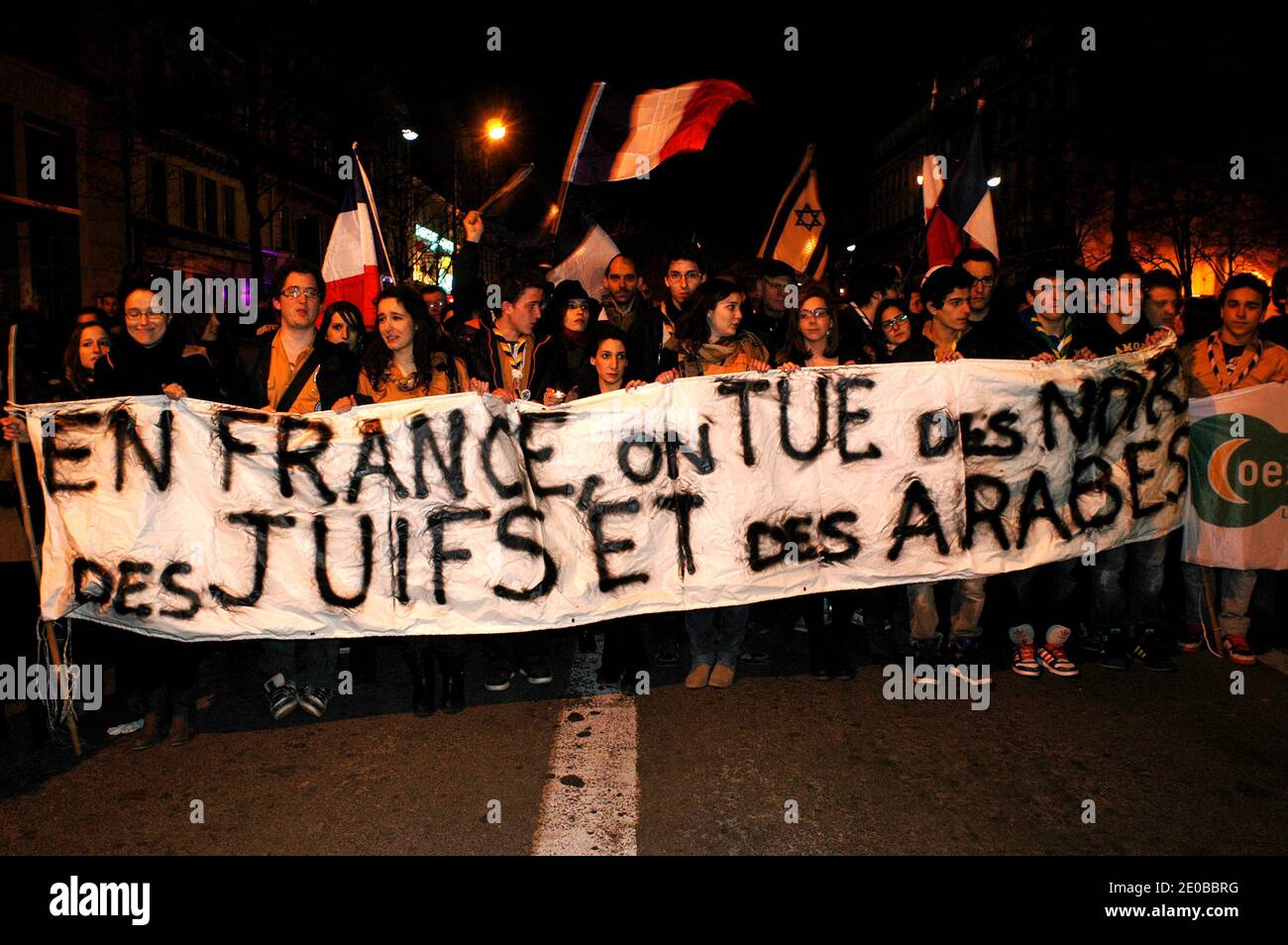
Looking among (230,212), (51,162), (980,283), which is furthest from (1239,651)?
(230,212)

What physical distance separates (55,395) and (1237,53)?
35027 millimetres

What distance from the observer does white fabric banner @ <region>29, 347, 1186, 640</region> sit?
172 inches

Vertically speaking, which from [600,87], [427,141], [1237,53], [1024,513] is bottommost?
[1024,513]

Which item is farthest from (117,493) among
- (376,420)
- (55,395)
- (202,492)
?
(55,395)

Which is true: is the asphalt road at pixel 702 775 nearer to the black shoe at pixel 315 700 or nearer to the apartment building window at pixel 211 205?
the black shoe at pixel 315 700

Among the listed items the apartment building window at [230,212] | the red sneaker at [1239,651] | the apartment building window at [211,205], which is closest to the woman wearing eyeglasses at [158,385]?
the red sneaker at [1239,651]

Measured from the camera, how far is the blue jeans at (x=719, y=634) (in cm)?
481

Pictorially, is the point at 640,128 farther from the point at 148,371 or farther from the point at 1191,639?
the point at 1191,639

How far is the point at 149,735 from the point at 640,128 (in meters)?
5.63

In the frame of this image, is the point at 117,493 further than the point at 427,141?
No

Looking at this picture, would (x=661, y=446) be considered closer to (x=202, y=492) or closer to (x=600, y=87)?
(x=202, y=492)

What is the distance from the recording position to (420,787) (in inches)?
143

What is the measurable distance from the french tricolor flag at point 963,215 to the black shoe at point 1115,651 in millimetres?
3400

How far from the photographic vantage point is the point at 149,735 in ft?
13.8
